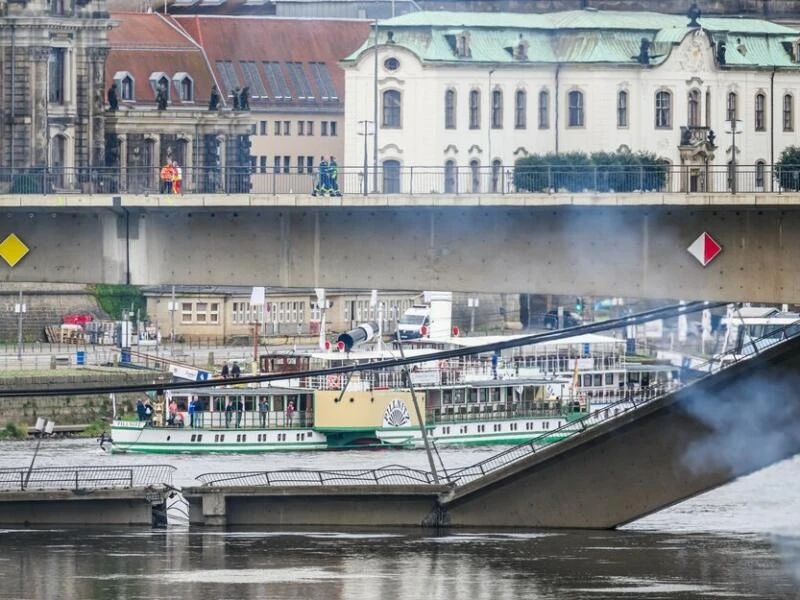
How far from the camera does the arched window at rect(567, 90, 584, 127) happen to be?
13875 centimetres

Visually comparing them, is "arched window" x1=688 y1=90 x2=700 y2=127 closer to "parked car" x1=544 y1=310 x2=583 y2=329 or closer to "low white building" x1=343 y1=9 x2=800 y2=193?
"low white building" x1=343 y1=9 x2=800 y2=193

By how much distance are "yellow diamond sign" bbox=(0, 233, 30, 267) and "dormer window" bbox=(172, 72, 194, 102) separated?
98.8 meters

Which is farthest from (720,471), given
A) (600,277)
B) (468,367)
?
(468,367)

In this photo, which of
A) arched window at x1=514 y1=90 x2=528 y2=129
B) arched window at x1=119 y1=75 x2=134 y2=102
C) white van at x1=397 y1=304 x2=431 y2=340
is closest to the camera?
white van at x1=397 y1=304 x2=431 y2=340

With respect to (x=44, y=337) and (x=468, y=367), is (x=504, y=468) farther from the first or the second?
(x=44, y=337)

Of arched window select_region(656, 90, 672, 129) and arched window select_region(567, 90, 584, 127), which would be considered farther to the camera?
arched window select_region(656, 90, 672, 129)

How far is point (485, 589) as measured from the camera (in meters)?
58.2

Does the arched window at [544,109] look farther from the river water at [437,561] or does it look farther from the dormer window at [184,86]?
the river water at [437,561]

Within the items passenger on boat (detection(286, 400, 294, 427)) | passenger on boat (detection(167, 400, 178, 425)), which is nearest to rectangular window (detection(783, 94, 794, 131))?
passenger on boat (detection(286, 400, 294, 427))

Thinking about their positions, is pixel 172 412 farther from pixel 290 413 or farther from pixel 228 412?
pixel 290 413

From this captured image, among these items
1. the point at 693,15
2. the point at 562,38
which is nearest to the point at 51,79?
the point at 562,38

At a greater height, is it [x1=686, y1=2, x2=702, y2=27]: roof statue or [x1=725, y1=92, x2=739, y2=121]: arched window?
[x1=686, y1=2, x2=702, y2=27]: roof statue

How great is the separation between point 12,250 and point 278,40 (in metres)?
107

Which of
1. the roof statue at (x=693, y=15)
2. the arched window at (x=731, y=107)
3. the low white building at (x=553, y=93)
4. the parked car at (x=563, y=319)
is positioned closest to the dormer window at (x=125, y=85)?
the low white building at (x=553, y=93)
